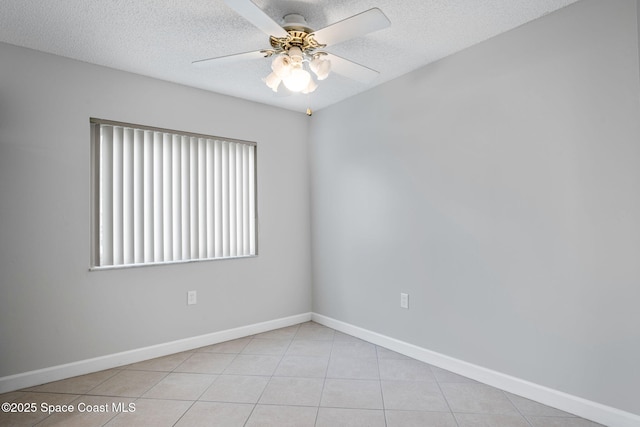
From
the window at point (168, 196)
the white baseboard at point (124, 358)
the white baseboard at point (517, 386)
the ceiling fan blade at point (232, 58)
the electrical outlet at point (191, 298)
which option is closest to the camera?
the white baseboard at point (517, 386)

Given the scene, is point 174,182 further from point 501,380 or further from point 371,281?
point 501,380

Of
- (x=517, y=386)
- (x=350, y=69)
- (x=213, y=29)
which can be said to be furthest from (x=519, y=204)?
(x=213, y=29)

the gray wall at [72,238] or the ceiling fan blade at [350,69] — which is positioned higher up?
the ceiling fan blade at [350,69]

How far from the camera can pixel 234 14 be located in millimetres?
2080

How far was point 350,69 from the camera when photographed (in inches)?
91.0

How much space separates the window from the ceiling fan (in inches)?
46.2

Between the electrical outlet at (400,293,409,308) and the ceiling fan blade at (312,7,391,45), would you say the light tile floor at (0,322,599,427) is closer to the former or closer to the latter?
the electrical outlet at (400,293,409,308)

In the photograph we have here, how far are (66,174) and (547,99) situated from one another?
11.4 ft

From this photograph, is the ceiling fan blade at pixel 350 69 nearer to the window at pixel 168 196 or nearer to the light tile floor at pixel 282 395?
the window at pixel 168 196

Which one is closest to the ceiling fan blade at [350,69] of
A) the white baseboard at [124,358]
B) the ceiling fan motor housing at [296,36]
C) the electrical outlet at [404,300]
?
the ceiling fan motor housing at [296,36]

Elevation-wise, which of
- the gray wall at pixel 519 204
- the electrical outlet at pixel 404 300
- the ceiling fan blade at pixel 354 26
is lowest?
the electrical outlet at pixel 404 300

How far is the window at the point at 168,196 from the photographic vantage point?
9.30 feet

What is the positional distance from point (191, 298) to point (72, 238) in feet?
3.59

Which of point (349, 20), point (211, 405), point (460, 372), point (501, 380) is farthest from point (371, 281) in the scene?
point (349, 20)
